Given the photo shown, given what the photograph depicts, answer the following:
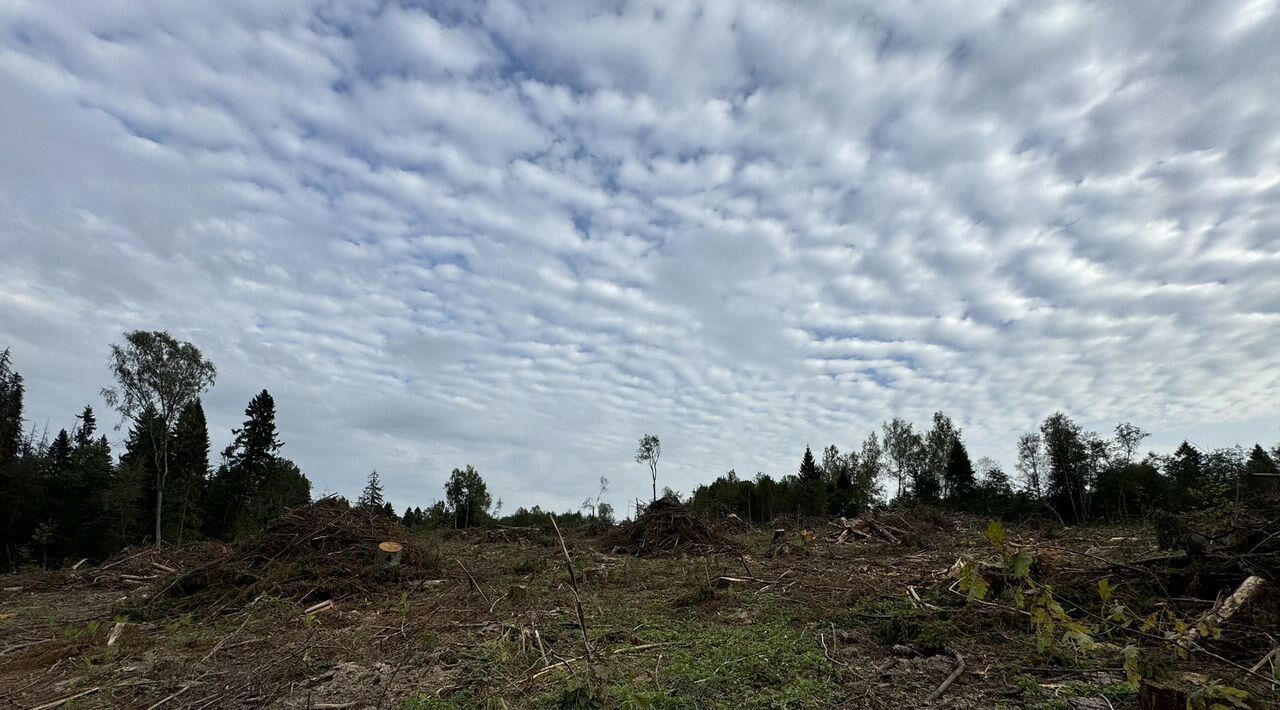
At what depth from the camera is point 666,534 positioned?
15.4 meters

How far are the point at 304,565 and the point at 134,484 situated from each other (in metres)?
30.4

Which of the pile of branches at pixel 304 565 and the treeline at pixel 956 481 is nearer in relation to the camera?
the pile of branches at pixel 304 565

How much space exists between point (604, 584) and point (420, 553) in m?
4.06

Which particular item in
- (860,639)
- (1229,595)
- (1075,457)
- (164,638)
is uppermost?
(1075,457)

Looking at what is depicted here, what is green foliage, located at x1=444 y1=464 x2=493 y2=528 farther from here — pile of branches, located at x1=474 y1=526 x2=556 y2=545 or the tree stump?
the tree stump

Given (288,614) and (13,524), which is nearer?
(288,614)

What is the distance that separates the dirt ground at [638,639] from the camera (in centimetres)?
396

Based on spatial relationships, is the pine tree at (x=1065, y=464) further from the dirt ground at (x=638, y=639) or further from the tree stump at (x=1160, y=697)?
the tree stump at (x=1160, y=697)

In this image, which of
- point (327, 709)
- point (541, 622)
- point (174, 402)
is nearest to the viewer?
point (327, 709)

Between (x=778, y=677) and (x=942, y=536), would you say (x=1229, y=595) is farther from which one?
(x=942, y=536)

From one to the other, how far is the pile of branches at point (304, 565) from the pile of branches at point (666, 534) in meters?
5.60

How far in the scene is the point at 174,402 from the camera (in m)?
27.8

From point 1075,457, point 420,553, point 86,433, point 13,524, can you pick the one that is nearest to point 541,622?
point 420,553

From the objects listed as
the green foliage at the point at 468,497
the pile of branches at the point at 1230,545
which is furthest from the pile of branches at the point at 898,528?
the green foliage at the point at 468,497
